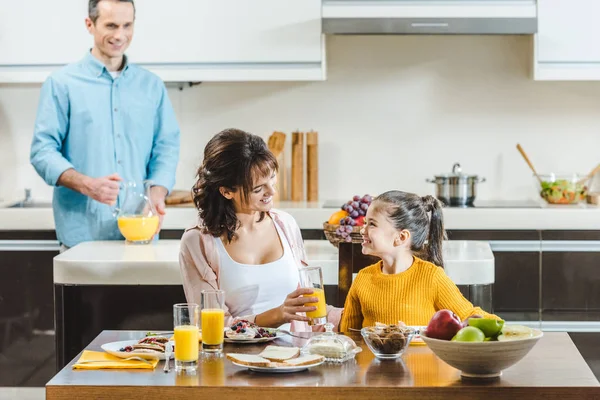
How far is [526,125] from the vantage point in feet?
15.2

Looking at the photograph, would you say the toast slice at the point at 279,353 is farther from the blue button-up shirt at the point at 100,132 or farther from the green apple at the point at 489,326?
the blue button-up shirt at the point at 100,132

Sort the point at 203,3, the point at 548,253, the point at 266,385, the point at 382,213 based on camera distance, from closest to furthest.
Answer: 1. the point at 266,385
2. the point at 382,213
3. the point at 548,253
4. the point at 203,3

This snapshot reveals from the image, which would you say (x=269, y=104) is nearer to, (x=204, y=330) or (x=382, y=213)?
(x=382, y=213)

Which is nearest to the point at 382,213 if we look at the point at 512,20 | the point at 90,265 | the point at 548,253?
the point at 90,265

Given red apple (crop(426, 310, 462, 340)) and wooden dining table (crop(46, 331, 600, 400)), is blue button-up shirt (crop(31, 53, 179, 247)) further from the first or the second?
red apple (crop(426, 310, 462, 340))

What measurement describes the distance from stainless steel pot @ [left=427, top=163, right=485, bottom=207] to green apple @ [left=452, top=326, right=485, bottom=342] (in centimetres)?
252

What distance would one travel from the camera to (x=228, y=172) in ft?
7.86

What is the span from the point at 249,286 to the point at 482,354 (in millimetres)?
858

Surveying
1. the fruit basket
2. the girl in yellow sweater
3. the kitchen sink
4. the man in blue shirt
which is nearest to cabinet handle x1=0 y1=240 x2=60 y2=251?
the man in blue shirt

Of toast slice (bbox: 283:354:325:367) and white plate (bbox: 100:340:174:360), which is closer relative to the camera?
toast slice (bbox: 283:354:325:367)

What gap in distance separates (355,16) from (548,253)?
1340 millimetres

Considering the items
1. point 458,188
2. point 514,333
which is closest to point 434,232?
point 514,333

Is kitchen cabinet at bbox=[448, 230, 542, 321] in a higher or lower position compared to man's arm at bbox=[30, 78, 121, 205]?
lower

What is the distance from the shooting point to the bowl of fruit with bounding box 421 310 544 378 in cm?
168
